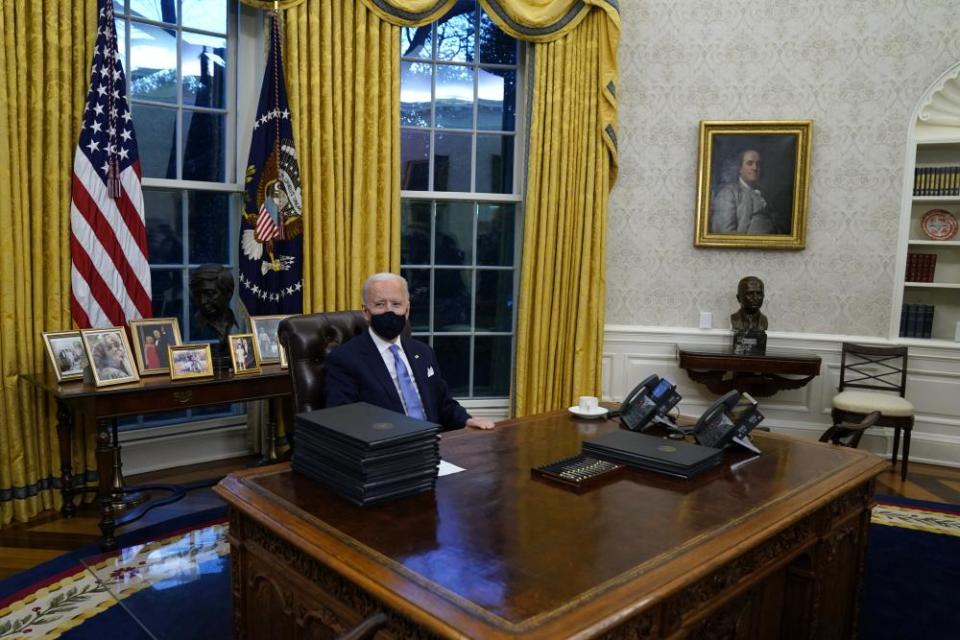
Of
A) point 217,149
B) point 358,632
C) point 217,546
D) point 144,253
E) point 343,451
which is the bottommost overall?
point 217,546

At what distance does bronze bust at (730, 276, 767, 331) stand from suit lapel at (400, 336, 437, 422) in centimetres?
278

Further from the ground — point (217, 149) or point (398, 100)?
point (398, 100)

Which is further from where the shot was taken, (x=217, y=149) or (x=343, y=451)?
(x=217, y=149)

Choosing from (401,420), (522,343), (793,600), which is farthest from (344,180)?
(793,600)

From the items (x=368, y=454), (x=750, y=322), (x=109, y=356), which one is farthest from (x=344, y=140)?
(x=368, y=454)

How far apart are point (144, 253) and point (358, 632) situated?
9.72 ft

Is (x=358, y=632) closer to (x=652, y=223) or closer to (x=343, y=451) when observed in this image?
(x=343, y=451)

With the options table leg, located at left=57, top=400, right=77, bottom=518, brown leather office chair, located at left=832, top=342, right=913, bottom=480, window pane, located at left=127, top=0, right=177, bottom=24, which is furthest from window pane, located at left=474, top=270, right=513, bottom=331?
table leg, located at left=57, top=400, right=77, bottom=518

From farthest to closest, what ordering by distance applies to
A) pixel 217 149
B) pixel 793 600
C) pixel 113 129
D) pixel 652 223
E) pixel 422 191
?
pixel 652 223 → pixel 422 191 → pixel 217 149 → pixel 113 129 → pixel 793 600

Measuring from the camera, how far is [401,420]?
1684 millimetres

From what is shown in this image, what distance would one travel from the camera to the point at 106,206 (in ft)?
11.2

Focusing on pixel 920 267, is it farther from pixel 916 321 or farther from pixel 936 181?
pixel 936 181

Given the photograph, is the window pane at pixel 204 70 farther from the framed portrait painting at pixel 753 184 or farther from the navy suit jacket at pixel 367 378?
the framed portrait painting at pixel 753 184

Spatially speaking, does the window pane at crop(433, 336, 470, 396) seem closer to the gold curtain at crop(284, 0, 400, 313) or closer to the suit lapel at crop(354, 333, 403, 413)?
the gold curtain at crop(284, 0, 400, 313)
